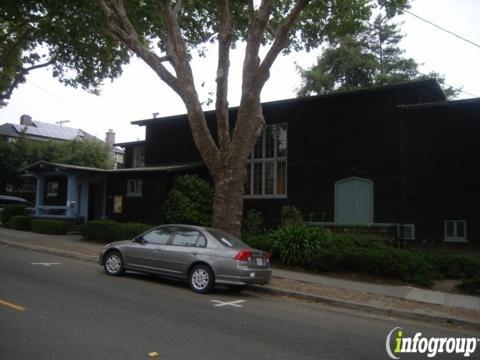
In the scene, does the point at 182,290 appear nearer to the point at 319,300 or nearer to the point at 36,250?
the point at 319,300

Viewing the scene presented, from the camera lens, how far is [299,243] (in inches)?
585

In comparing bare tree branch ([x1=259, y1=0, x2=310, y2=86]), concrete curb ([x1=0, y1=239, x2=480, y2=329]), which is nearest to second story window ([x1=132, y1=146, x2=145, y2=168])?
bare tree branch ([x1=259, y1=0, x2=310, y2=86])

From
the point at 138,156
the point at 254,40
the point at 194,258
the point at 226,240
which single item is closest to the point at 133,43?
the point at 254,40

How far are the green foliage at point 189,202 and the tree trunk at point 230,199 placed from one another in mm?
5264

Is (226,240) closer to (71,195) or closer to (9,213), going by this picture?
(71,195)

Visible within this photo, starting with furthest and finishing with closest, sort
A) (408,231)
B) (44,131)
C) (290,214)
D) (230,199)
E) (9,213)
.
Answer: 1. (44,131)
2. (9,213)
3. (290,214)
4. (408,231)
5. (230,199)

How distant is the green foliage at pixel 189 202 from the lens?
19.6m

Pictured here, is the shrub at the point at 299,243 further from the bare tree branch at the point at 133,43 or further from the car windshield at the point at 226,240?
the bare tree branch at the point at 133,43

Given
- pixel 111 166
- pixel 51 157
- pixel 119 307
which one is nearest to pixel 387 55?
pixel 111 166

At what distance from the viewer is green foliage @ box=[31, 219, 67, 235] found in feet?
74.7

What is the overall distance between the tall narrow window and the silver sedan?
9171 mm

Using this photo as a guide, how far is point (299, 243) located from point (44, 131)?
58759 millimetres

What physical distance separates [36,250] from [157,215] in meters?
5.31

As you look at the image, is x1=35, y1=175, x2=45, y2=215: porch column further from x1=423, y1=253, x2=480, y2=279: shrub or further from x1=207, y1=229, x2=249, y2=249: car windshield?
x1=423, y1=253, x2=480, y2=279: shrub
